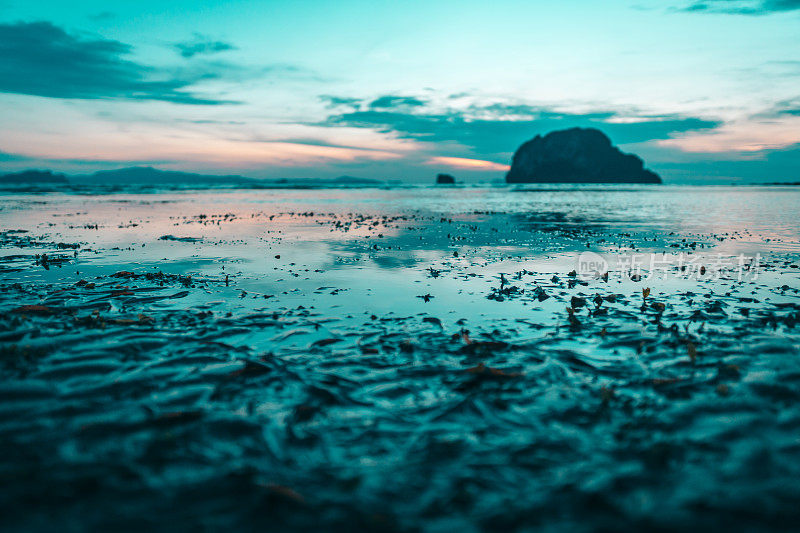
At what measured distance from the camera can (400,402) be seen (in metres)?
5.55

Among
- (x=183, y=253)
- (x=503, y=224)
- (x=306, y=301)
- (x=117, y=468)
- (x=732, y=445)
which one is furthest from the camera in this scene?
(x=503, y=224)

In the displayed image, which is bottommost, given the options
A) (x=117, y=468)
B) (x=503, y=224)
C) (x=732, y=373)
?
(x=117, y=468)

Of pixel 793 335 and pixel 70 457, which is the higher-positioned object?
pixel 793 335

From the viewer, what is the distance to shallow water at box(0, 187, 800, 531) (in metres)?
3.72

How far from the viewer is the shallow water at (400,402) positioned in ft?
12.2

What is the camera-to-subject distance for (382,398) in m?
5.64

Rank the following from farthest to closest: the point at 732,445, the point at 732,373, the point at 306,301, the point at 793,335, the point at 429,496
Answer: the point at 306,301
the point at 793,335
the point at 732,373
the point at 732,445
the point at 429,496

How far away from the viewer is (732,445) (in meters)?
4.51

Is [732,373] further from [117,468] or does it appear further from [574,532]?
[117,468]

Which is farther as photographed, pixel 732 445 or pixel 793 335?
pixel 793 335

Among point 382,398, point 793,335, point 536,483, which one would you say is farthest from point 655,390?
point 793,335

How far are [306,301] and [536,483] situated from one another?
7.25 m

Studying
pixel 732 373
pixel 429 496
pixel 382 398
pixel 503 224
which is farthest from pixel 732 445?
pixel 503 224

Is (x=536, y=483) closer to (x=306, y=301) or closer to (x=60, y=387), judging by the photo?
(x=60, y=387)
